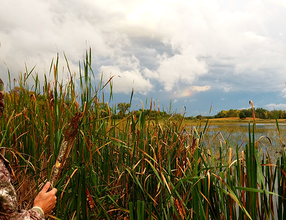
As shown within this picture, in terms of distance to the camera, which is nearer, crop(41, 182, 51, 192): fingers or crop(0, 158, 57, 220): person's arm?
crop(0, 158, 57, 220): person's arm

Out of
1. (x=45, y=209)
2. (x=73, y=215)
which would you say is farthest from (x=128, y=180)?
(x=45, y=209)

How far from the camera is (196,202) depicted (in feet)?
5.70

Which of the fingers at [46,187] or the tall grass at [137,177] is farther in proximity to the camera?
the tall grass at [137,177]

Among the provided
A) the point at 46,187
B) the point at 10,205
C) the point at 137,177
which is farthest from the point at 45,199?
the point at 137,177

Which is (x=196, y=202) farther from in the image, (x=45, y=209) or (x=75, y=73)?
(x=75, y=73)

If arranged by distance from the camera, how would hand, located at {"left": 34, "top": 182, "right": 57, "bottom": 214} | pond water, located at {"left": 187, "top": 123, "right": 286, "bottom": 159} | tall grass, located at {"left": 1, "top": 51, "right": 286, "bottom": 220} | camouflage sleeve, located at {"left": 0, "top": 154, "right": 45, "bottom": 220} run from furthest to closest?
pond water, located at {"left": 187, "top": 123, "right": 286, "bottom": 159} → tall grass, located at {"left": 1, "top": 51, "right": 286, "bottom": 220} → hand, located at {"left": 34, "top": 182, "right": 57, "bottom": 214} → camouflage sleeve, located at {"left": 0, "top": 154, "right": 45, "bottom": 220}

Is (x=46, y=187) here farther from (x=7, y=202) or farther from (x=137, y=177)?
(x=137, y=177)

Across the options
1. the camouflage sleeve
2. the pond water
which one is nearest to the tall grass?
the pond water

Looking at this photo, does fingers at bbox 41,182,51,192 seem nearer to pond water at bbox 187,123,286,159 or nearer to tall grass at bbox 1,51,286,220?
tall grass at bbox 1,51,286,220

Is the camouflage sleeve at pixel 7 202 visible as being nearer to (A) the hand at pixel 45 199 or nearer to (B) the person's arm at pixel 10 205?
(B) the person's arm at pixel 10 205

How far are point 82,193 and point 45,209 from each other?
0.28 m

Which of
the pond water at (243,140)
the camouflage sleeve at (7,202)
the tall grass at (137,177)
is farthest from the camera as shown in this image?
the pond water at (243,140)

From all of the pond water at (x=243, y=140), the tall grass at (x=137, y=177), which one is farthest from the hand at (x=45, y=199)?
the pond water at (x=243, y=140)

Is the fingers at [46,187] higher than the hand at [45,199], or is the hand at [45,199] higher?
the fingers at [46,187]
